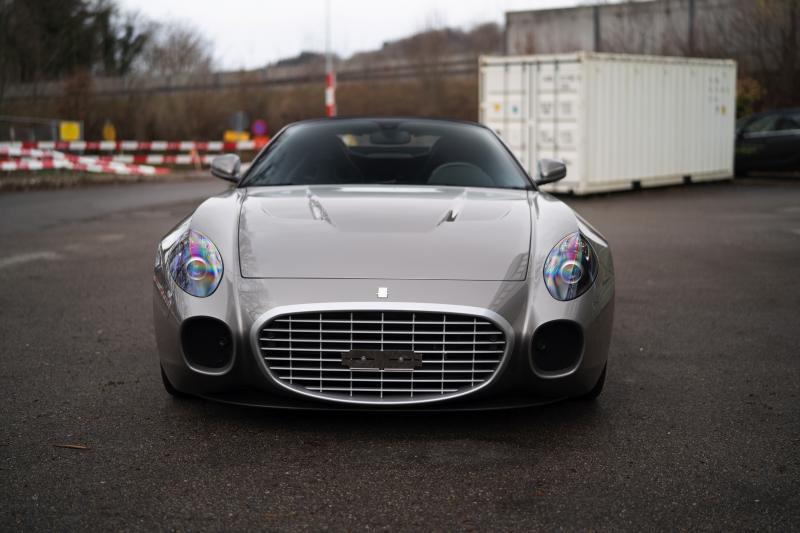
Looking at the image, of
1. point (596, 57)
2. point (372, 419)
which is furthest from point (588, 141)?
point (372, 419)

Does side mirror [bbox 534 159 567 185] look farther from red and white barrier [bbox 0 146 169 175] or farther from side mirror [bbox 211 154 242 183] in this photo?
red and white barrier [bbox 0 146 169 175]

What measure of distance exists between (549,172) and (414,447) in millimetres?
2259

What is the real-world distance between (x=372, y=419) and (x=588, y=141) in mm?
14367

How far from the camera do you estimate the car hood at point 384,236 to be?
3936 millimetres

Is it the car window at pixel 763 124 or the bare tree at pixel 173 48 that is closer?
the car window at pixel 763 124

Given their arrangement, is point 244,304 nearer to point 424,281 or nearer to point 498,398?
point 424,281

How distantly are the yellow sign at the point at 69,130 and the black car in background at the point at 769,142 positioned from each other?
18670mm

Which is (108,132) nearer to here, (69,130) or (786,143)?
(69,130)

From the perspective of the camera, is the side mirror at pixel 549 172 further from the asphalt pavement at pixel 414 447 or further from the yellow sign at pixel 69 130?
the yellow sign at pixel 69 130

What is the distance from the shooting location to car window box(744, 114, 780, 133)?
21897mm

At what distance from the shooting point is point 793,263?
9250 mm

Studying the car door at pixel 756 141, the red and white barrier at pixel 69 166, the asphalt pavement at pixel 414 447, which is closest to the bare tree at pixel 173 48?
the red and white barrier at pixel 69 166

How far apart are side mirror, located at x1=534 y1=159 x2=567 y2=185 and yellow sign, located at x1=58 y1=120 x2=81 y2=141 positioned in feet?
87.0

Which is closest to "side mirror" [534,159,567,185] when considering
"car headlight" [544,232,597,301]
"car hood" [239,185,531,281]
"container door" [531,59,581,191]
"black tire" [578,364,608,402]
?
"car hood" [239,185,531,281]
